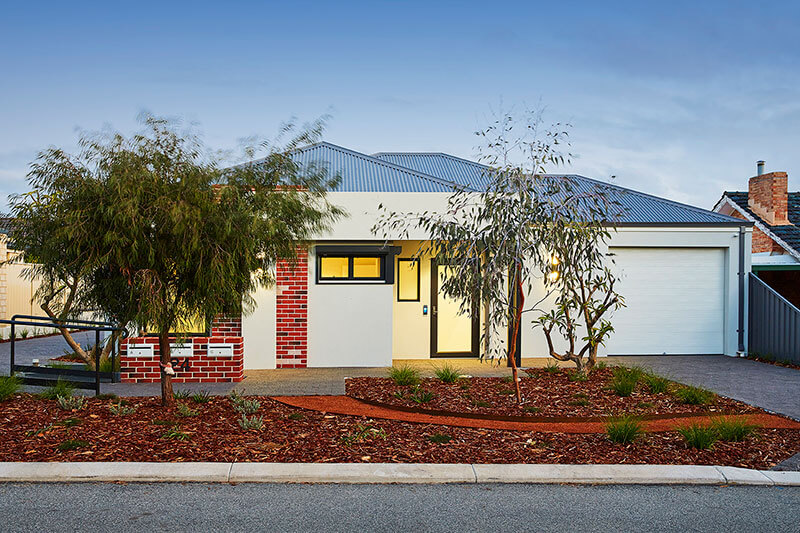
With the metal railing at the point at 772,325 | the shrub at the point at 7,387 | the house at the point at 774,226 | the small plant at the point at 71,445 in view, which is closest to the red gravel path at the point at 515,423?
the small plant at the point at 71,445

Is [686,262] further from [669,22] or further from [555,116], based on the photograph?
[555,116]

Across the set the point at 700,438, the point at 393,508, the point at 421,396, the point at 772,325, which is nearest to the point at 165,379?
the point at 421,396

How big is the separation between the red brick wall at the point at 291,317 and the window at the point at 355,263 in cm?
39

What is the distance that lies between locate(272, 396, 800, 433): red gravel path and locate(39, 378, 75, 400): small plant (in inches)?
105

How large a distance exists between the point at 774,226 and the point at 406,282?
12.0m

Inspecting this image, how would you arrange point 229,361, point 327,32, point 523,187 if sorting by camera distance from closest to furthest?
point 523,187, point 229,361, point 327,32

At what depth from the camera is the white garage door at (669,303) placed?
13.7m

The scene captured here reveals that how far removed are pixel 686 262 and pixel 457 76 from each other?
21.5ft

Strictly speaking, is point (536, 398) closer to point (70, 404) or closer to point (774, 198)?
point (70, 404)

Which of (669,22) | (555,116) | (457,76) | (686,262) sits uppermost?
(669,22)

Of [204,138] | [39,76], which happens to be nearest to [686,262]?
[204,138]

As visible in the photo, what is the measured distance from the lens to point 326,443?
609 centimetres

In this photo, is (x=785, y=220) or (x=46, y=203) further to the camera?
(x=785, y=220)

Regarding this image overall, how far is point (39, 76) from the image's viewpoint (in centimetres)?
1167
